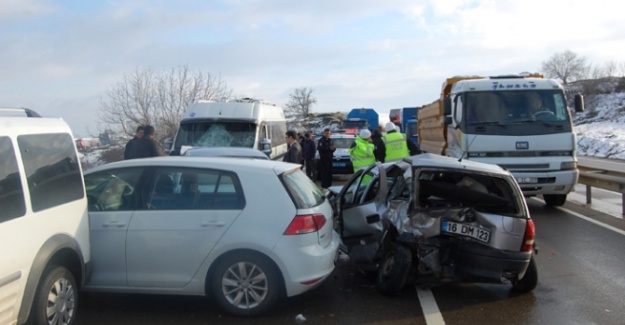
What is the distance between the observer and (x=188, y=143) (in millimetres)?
13969

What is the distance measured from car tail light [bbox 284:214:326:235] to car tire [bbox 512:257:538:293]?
228 centimetres

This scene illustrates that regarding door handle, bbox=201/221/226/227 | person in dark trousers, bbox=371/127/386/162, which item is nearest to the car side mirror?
door handle, bbox=201/221/226/227

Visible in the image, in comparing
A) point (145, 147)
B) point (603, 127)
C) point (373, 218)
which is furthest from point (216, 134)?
point (603, 127)

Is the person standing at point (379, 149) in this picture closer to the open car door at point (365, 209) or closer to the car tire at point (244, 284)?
the open car door at point (365, 209)

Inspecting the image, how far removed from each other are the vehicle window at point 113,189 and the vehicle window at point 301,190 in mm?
1441

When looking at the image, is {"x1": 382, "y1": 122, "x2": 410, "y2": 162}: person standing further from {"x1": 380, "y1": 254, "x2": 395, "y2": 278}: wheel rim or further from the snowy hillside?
the snowy hillside

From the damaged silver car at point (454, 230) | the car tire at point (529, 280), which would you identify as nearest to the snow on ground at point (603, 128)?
the car tire at point (529, 280)

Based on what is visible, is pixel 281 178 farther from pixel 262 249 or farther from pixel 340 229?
pixel 340 229

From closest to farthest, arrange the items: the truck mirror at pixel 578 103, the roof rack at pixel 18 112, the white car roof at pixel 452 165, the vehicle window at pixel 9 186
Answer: the vehicle window at pixel 9 186 < the roof rack at pixel 18 112 < the white car roof at pixel 452 165 < the truck mirror at pixel 578 103

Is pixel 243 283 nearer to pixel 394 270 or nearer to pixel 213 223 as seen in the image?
pixel 213 223

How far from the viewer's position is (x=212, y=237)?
507cm

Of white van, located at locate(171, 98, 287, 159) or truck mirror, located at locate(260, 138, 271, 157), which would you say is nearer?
truck mirror, located at locate(260, 138, 271, 157)

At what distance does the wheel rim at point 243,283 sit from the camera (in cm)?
507

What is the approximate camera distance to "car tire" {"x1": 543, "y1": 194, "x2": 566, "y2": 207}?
11625 millimetres
